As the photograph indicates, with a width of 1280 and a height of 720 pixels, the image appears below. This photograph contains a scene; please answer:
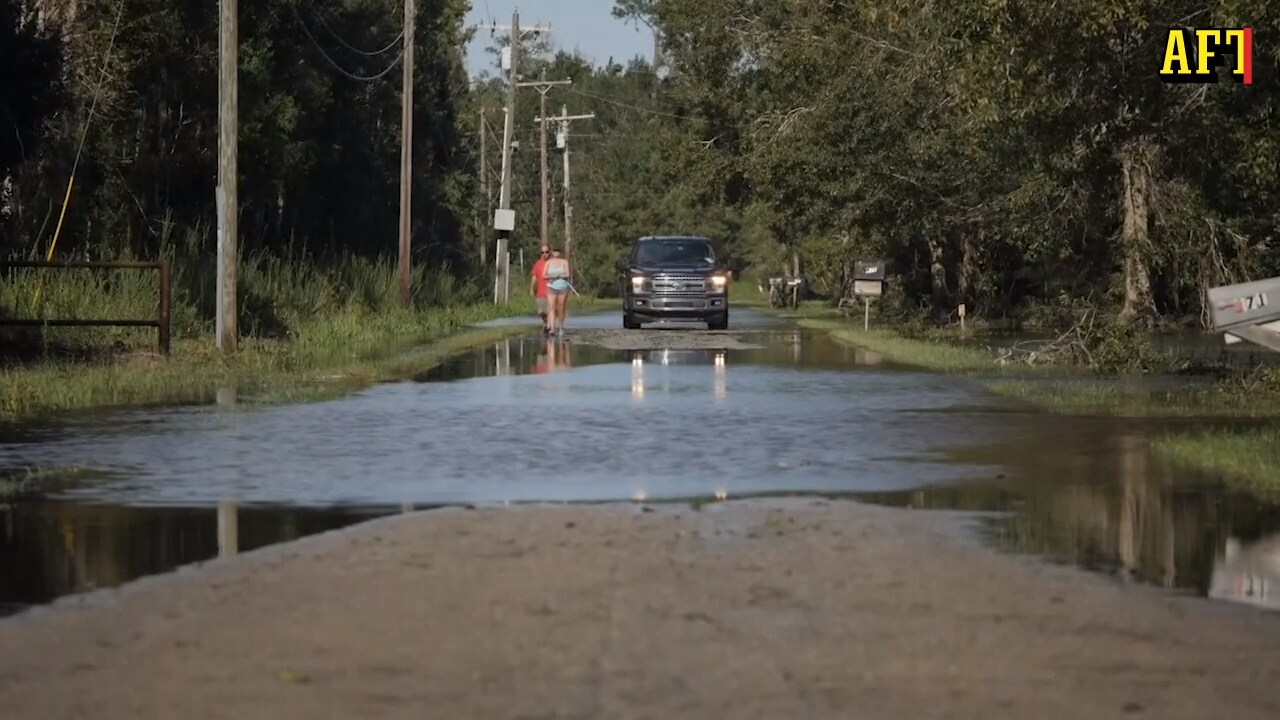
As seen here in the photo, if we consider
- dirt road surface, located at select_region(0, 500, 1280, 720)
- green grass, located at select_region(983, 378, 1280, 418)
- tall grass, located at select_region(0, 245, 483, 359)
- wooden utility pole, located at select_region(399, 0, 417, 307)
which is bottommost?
green grass, located at select_region(983, 378, 1280, 418)

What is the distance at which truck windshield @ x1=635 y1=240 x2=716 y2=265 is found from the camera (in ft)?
153

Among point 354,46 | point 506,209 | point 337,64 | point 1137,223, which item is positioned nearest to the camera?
point 1137,223

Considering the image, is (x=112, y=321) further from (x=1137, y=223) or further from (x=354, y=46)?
(x=354, y=46)

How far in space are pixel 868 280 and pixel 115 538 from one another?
117 feet

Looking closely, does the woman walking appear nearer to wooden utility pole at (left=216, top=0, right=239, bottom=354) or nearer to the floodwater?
wooden utility pole at (left=216, top=0, right=239, bottom=354)

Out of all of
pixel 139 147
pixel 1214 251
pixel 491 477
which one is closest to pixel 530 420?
pixel 491 477

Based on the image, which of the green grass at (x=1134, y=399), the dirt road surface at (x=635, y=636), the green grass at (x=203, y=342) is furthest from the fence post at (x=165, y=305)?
the dirt road surface at (x=635, y=636)

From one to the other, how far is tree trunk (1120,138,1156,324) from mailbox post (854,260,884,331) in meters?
10.1

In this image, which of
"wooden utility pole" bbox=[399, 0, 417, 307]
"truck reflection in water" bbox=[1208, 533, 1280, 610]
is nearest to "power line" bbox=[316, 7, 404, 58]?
"wooden utility pole" bbox=[399, 0, 417, 307]

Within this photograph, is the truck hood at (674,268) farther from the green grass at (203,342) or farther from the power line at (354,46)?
the power line at (354,46)

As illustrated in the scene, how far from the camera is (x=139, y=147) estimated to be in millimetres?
42469

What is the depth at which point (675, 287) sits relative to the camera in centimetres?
4581

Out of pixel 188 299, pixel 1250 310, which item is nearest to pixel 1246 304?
pixel 1250 310

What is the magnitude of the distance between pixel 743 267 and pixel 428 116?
72374mm
